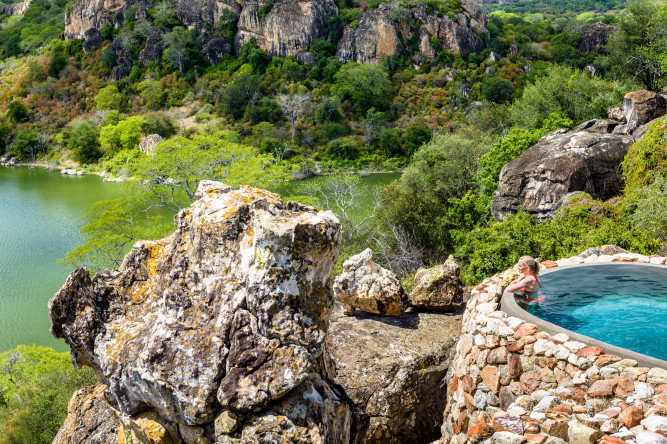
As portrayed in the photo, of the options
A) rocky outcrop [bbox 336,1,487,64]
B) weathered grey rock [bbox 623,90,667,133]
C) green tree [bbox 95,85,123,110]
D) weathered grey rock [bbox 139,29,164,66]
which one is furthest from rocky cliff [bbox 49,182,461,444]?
weathered grey rock [bbox 139,29,164,66]

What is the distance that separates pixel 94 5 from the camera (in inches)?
3612

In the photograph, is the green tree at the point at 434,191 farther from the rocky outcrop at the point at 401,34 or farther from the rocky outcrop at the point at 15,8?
the rocky outcrop at the point at 15,8

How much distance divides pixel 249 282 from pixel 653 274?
23.6ft

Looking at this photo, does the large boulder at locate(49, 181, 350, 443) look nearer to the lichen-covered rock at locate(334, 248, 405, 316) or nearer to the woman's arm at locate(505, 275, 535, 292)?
the woman's arm at locate(505, 275, 535, 292)

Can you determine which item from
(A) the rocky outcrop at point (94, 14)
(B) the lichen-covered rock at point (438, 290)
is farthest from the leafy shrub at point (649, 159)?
(A) the rocky outcrop at point (94, 14)

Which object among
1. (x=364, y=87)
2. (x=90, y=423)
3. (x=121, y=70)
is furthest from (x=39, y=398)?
(x=121, y=70)

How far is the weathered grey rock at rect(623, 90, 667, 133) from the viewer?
17297mm

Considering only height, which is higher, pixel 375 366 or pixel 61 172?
pixel 375 366

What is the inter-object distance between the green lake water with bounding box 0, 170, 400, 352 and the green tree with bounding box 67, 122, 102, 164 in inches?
496

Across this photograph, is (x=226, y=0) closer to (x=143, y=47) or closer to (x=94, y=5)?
(x=143, y=47)

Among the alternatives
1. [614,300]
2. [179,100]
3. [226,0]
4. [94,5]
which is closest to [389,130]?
[179,100]

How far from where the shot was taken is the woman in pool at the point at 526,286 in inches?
267

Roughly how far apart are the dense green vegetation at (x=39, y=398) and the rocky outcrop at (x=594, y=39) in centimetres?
8322

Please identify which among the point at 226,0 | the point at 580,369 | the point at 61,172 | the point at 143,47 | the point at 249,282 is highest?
the point at 226,0
